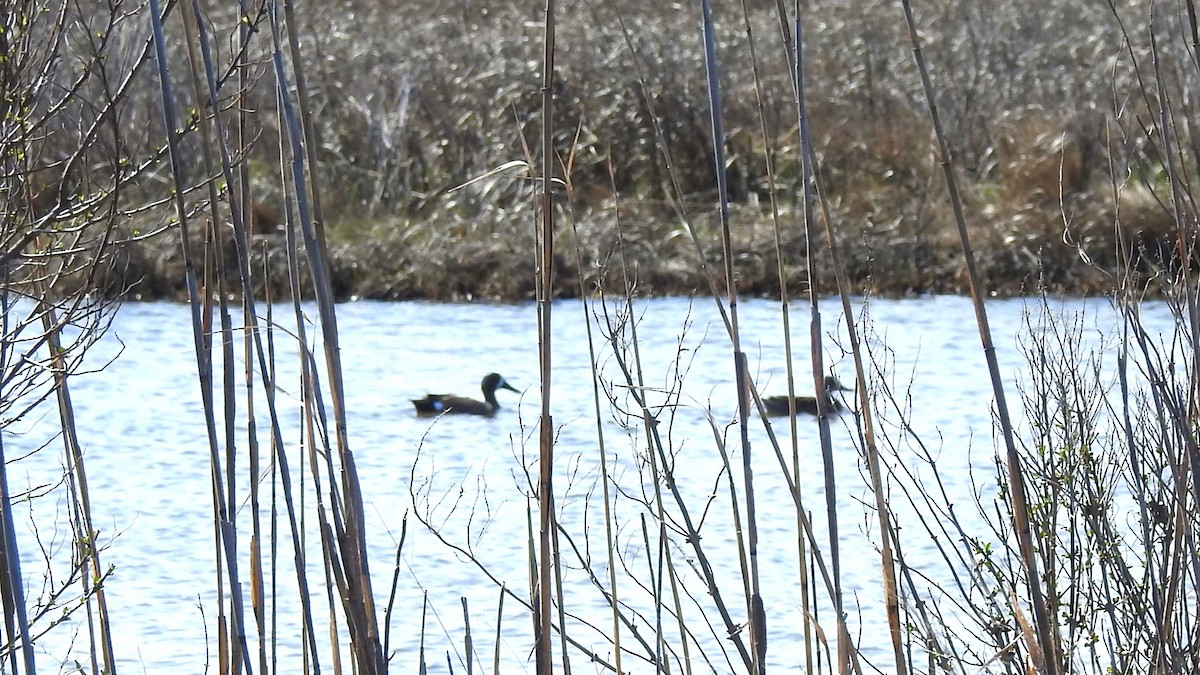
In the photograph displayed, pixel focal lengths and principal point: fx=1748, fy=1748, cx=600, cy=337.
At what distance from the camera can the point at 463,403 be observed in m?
8.30

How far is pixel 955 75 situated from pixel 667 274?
434 centimetres

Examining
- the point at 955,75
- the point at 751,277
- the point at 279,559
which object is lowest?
the point at 279,559

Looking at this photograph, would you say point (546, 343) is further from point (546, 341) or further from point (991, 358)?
point (991, 358)

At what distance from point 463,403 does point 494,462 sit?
92 cm

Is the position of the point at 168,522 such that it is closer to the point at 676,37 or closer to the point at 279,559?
the point at 279,559

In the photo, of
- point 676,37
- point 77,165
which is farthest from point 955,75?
point 77,165

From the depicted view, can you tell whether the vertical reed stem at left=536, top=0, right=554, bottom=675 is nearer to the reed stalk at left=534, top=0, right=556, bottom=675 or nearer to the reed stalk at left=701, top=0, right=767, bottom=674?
the reed stalk at left=534, top=0, right=556, bottom=675

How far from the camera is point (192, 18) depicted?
2.00 metres

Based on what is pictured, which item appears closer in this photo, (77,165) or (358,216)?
(77,165)

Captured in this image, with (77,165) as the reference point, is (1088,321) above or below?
below

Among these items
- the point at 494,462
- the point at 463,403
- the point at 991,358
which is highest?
the point at 991,358

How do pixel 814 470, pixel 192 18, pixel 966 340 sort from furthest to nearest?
pixel 966 340 < pixel 814 470 < pixel 192 18

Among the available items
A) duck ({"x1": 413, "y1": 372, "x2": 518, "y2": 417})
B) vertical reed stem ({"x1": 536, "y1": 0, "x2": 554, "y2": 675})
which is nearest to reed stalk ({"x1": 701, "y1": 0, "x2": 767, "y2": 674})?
vertical reed stem ({"x1": 536, "y1": 0, "x2": 554, "y2": 675})

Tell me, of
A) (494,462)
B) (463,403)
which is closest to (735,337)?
(494,462)
